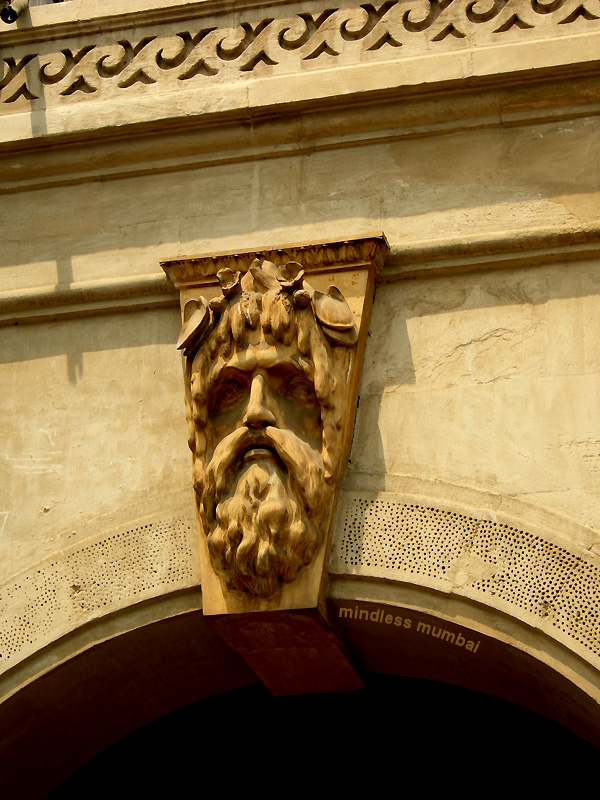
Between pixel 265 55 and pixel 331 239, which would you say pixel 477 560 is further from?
pixel 265 55

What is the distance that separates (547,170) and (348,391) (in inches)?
50.4

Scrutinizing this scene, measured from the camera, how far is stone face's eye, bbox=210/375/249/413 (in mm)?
5473

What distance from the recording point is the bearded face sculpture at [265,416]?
523 centimetres

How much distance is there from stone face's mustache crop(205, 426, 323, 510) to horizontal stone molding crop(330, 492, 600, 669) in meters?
0.20

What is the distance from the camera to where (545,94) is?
5.78m

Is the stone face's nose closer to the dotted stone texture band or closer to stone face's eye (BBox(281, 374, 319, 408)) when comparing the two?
stone face's eye (BBox(281, 374, 319, 408))

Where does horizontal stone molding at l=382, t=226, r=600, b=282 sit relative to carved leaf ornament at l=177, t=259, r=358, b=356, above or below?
above

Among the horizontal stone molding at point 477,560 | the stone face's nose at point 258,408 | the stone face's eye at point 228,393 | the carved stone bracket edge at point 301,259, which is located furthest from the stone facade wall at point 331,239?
the stone face's nose at point 258,408

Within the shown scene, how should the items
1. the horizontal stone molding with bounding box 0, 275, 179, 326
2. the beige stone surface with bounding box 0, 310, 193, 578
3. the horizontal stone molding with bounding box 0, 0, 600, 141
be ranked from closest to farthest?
the beige stone surface with bounding box 0, 310, 193, 578 < the horizontal stone molding with bounding box 0, 0, 600, 141 < the horizontal stone molding with bounding box 0, 275, 179, 326

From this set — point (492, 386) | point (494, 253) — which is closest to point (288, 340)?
point (492, 386)

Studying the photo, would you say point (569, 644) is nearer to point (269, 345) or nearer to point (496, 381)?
point (496, 381)

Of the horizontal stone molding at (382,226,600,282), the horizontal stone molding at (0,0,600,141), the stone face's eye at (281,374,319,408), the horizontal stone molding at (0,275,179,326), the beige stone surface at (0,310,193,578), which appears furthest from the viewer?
the horizontal stone molding at (0,275,179,326)

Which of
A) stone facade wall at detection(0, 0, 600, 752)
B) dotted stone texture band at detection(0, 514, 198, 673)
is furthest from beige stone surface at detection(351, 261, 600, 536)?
dotted stone texture band at detection(0, 514, 198, 673)

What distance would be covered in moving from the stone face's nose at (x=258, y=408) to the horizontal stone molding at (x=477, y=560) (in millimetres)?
440
